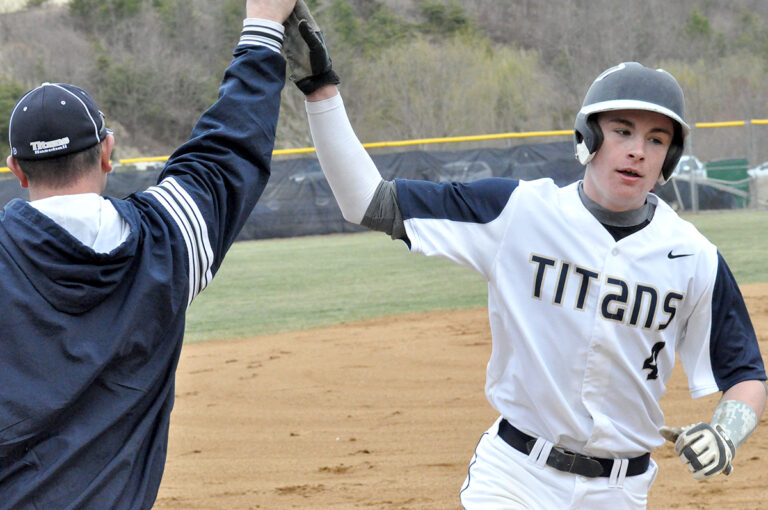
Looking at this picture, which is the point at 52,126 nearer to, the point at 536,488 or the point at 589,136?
the point at 589,136

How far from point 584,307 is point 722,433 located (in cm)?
52

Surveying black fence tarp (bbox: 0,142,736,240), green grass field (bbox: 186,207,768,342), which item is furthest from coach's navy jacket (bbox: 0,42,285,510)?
black fence tarp (bbox: 0,142,736,240)

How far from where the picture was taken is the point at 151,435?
7.63 ft

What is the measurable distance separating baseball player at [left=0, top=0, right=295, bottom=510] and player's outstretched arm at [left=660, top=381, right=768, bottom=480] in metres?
1.38

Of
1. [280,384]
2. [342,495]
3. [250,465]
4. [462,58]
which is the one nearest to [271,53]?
[342,495]

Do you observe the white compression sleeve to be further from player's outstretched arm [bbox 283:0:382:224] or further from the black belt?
the black belt

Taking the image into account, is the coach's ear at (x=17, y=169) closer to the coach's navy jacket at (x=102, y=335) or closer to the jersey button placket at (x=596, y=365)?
the coach's navy jacket at (x=102, y=335)

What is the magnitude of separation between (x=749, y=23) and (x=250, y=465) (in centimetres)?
5926

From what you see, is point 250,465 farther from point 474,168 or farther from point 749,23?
point 749,23

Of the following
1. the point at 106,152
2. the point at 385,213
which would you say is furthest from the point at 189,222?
the point at 385,213

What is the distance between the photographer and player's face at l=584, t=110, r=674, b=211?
2801mm

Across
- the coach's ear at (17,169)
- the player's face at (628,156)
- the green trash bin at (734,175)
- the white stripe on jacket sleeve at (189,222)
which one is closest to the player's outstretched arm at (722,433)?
the player's face at (628,156)

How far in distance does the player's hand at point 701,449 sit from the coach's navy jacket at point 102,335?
137 centimetres

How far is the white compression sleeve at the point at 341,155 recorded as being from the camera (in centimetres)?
273
